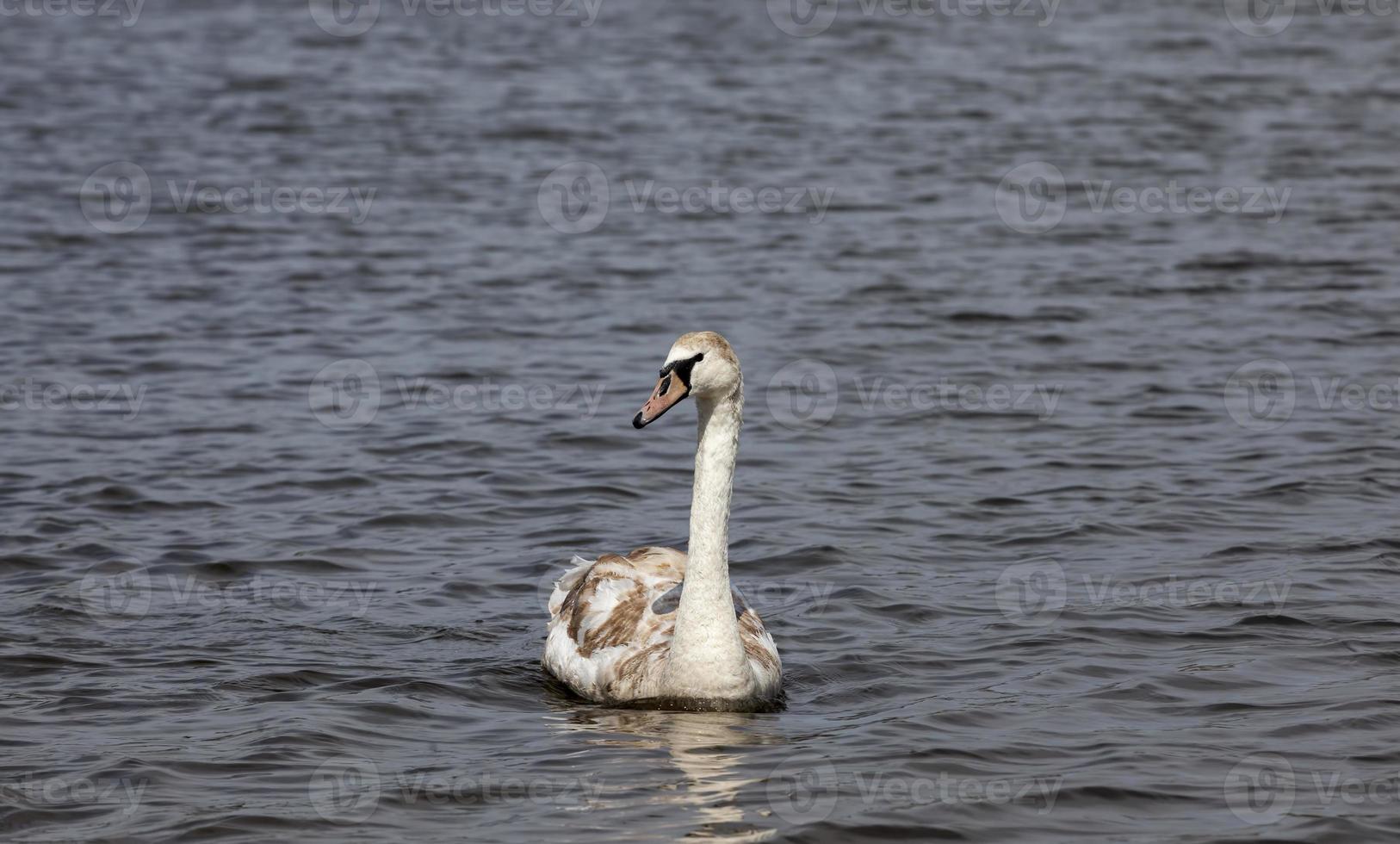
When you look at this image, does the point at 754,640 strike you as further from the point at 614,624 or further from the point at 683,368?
the point at 683,368

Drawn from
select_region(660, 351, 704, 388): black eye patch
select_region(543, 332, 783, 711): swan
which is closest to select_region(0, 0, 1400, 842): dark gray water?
select_region(543, 332, 783, 711): swan

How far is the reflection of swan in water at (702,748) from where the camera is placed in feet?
25.5

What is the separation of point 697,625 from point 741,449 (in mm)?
5521

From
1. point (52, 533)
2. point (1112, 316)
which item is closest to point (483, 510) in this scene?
point (52, 533)

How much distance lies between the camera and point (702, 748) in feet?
28.3

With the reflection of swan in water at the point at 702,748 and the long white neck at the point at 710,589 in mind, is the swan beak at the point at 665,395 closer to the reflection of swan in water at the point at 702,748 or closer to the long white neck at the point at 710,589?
the long white neck at the point at 710,589

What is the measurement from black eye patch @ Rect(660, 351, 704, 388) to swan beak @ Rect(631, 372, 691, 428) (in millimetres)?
10

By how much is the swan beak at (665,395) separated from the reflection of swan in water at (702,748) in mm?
1503

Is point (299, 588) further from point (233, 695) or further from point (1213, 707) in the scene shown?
point (1213, 707)

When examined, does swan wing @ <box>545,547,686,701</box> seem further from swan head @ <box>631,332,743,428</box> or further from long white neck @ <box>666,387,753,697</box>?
swan head @ <box>631,332,743,428</box>

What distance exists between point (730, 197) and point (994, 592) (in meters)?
12.6

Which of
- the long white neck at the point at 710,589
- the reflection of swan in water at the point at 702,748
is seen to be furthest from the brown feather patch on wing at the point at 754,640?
the reflection of swan in water at the point at 702,748

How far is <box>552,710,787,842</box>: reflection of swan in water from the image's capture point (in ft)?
25.5

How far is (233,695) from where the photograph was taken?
30.5 ft
